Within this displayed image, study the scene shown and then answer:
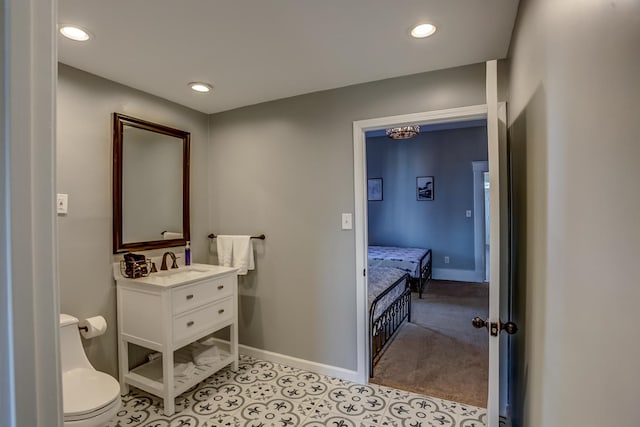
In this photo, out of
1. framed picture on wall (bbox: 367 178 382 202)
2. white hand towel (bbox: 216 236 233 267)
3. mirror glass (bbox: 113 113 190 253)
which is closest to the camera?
mirror glass (bbox: 113 113 190 253)

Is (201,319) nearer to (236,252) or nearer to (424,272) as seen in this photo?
(236,252)

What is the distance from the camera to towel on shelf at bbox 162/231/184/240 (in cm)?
271

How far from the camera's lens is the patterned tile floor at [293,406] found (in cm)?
206

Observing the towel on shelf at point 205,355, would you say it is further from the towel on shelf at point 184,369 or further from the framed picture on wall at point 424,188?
the framed picture on wall at point 424,188

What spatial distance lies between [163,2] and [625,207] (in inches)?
71.4

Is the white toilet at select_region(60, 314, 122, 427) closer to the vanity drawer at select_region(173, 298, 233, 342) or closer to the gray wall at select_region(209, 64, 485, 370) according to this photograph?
the vanity drawer at select_region(173, 298, 233, 342)

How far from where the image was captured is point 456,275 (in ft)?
19.0

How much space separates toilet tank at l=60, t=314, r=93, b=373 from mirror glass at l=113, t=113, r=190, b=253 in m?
0.54

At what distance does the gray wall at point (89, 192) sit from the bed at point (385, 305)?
1953 mm

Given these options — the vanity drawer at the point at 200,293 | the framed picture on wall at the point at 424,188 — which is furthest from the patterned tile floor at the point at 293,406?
the framed picture on wall at the point at 424,188

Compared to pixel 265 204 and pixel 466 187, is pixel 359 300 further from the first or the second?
pixel 466 187

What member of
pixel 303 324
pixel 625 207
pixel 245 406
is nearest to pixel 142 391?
pixel 245 406

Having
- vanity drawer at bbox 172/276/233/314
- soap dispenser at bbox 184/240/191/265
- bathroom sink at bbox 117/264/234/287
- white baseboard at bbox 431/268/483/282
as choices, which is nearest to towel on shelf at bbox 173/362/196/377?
vanity drawer at bbox 172/276/233/314

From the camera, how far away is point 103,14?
1577mm
